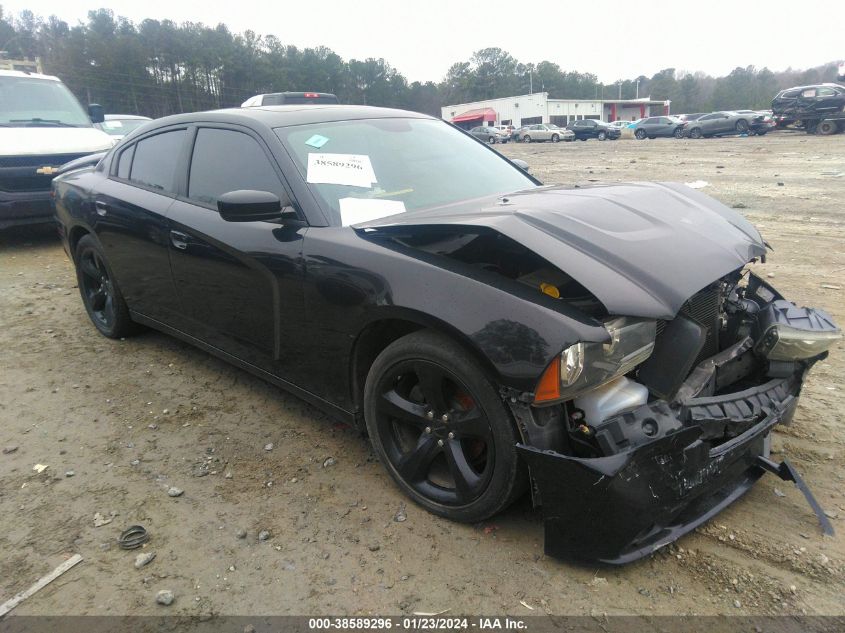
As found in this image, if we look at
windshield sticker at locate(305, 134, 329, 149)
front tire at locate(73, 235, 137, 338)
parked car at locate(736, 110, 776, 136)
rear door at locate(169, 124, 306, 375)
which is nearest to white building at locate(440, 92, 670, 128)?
parked car at locate(736, 110, 776, 136)

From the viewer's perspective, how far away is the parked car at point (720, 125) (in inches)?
1186

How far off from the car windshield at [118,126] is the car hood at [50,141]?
3454 mm

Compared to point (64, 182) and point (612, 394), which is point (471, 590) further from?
point (64, 182)

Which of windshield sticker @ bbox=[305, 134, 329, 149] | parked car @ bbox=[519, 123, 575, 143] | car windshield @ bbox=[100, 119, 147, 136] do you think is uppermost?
car windshield @ bbox=[100, 119, 147, 136]

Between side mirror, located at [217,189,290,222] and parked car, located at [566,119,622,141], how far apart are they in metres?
39.7

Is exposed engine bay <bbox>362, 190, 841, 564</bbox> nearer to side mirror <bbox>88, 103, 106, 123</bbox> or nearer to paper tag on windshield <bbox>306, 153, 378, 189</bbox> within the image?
paper tag on windshield <bbox>306, 153, 378, 189</bbox>

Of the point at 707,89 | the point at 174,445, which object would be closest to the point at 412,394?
the point at 174,445

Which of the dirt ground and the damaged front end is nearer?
the damaged front end

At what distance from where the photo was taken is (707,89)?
99000mm

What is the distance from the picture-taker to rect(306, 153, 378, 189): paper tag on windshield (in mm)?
2789

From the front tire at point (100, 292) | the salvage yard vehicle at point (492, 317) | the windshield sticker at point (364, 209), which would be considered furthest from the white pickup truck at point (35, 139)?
the windshield sticker at point (364, 209)

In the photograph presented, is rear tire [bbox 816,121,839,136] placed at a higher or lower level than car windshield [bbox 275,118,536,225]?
lower

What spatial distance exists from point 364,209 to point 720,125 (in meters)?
33.8

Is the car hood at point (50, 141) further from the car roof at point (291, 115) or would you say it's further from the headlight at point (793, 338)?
the headlight at point (793, 338)
